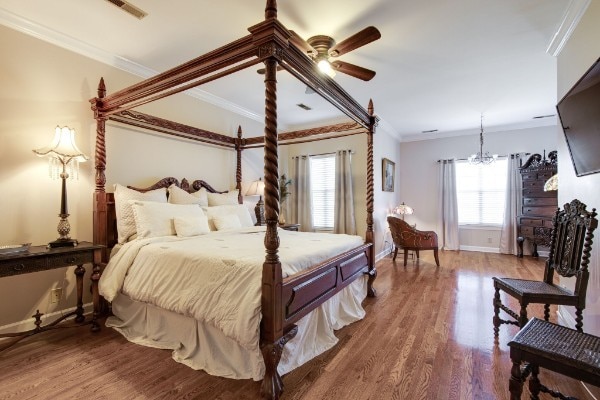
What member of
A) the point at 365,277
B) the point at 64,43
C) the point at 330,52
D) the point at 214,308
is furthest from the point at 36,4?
the point at 365,277

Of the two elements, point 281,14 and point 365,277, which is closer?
point 281,14

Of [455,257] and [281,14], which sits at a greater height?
[281,14]

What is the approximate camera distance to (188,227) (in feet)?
9.64

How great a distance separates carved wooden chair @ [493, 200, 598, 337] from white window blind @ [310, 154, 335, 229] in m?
3.40

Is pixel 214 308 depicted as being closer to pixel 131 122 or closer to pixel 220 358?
pixel 220 358

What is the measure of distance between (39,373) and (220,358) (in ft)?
3.98

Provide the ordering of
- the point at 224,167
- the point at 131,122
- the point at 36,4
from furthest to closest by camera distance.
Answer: the point at 224,167
the point at 131,122
the point at 36,4

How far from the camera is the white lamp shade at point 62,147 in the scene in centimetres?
243

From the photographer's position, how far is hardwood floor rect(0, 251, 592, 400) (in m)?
1.75

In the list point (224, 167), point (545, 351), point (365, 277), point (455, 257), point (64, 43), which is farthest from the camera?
point (455, 257)

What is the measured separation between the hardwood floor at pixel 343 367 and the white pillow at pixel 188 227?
1031 mm

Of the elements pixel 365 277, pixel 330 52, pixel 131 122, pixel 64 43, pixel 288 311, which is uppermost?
pixel 64 43

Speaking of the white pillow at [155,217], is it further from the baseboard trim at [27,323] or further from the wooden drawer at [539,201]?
the wooden drawer at [539,201]

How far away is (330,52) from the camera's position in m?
2.41
